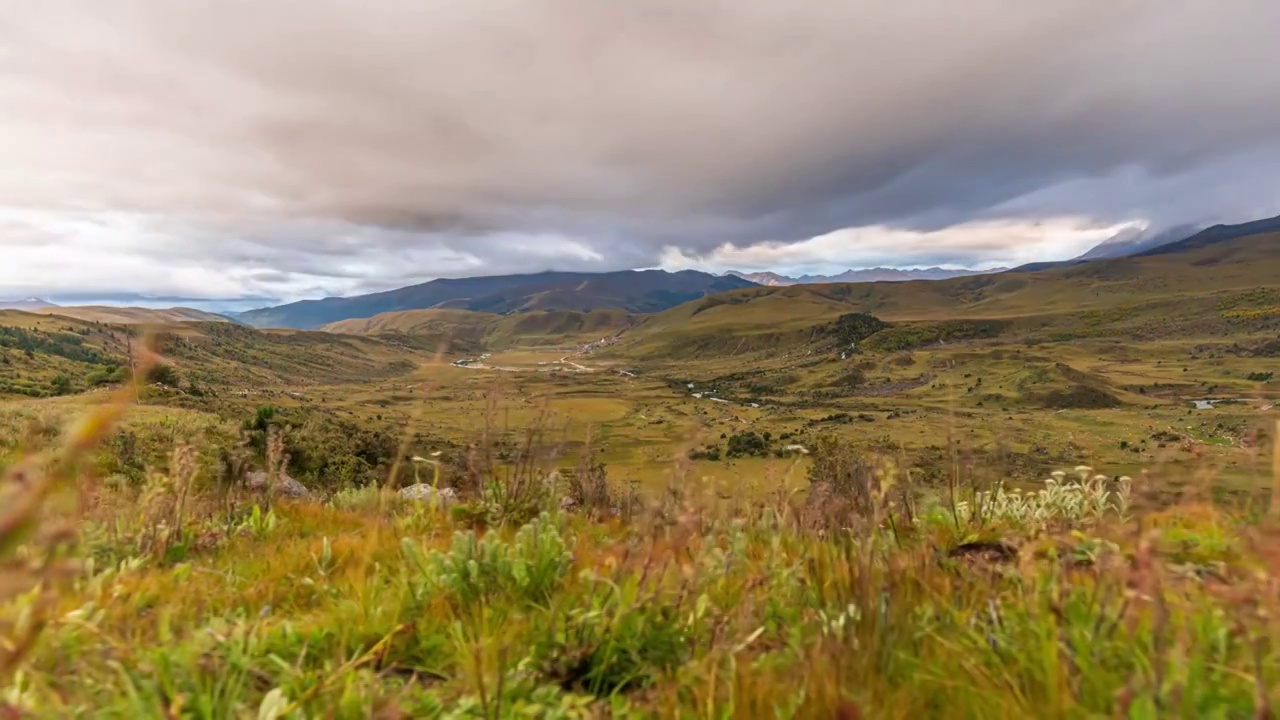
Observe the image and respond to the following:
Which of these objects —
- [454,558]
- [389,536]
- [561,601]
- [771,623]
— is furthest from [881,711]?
[389,536]

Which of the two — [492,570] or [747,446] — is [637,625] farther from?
[747,446]

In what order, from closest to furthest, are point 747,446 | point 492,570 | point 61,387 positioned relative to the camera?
point 492,570
point 61,387
point 747,446

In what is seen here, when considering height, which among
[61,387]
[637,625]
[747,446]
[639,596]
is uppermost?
[639,596]

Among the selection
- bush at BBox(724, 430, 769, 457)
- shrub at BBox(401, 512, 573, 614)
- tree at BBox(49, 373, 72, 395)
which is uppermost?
shrub at BBox(401, 512, 573, 614)

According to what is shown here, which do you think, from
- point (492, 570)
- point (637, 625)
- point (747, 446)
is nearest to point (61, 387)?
point (492, 570)

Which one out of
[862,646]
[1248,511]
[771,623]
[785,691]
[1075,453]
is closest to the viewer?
[785,691]

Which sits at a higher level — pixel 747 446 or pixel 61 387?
pixel 61 387

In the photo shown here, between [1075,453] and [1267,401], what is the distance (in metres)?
112

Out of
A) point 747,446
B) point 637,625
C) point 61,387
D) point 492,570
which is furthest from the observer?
point 747,446

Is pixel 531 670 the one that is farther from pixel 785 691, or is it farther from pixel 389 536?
pixel 389 536

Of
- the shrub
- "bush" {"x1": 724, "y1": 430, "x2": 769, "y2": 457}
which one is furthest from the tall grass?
"bush" {"x1": 724, "y1": 430, "x2": 769, "y2": 457}

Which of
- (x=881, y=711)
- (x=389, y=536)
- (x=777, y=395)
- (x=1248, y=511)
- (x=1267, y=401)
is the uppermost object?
(x=1267, y=401)

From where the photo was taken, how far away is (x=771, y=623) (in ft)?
8.77

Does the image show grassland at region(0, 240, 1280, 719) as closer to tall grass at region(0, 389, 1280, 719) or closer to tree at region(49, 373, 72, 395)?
tall grass at region(0, 389, 1280, 719)
